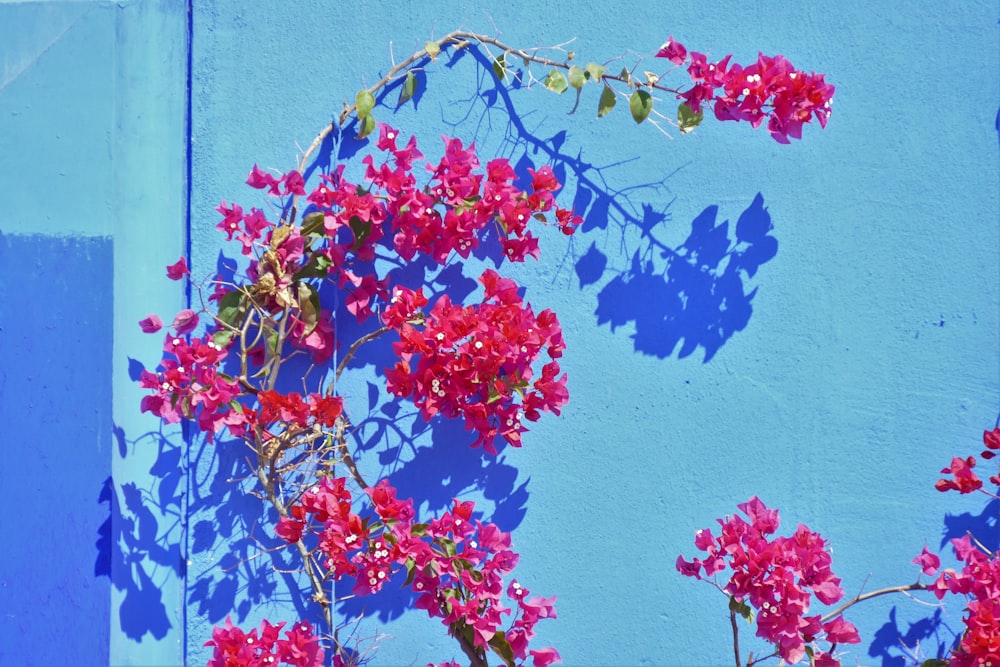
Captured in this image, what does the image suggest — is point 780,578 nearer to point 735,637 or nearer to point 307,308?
point 735,637

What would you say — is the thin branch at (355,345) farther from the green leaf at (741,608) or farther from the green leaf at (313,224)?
the green leaf at (741,608)

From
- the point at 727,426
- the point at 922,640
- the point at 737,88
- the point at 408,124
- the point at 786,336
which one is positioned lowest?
the point at 922,640

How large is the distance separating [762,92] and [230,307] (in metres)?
1.23

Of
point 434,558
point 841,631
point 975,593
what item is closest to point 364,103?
point 434,558

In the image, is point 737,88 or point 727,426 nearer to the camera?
point 737,88

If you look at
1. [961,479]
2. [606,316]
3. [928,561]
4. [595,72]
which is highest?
[595,72]

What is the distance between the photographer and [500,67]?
83.1 inches

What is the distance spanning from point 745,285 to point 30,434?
1.67m

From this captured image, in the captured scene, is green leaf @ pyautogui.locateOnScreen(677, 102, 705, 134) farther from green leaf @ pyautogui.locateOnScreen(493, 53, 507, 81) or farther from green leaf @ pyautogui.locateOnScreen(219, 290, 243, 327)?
green leaf @ pyautogui.locateOnScreen(219, 290, 243, 327)

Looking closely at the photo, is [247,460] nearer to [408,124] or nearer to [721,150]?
[408,124]

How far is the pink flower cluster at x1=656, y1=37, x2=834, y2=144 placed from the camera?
1955 mm

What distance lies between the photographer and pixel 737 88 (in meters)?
1.97

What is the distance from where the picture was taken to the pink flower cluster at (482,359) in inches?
75.4

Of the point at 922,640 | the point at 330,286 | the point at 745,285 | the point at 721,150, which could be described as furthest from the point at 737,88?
the point at 922,640
